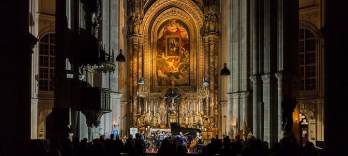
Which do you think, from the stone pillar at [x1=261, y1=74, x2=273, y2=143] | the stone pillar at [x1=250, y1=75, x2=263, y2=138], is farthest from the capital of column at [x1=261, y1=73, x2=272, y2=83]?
the stone pillar at [x1=250, y1=75, x2=263, y2=138]

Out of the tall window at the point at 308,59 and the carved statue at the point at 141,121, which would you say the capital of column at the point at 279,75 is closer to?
the tall window at the point at 308,59

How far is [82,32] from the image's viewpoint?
24.6 metres

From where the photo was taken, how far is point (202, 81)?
49906mm

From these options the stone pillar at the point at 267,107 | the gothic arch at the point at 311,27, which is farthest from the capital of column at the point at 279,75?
the gothic arch at the point at 311,27

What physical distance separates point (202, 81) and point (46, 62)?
15.3 metres

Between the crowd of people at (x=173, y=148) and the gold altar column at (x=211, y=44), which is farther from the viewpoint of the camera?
the gold altar column at (x=211, y=44)

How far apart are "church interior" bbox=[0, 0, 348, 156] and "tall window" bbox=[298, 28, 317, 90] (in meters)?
0.06

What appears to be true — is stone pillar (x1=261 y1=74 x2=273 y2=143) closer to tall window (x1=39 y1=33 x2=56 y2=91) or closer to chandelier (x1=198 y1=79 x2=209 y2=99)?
tall window (x1=39 y1=33 x2=56 y2=91)

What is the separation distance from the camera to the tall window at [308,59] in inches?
1439

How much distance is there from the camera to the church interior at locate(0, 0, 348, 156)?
14.5 m

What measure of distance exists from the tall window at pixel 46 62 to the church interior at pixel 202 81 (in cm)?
7

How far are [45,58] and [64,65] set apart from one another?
17.6m

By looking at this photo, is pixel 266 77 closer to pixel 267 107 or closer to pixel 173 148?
pixel 267 107
